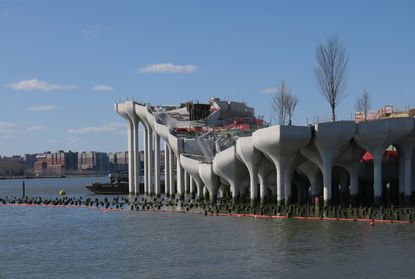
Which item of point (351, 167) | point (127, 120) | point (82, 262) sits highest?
point (127, 120)

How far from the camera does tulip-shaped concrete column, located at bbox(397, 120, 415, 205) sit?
68.9m

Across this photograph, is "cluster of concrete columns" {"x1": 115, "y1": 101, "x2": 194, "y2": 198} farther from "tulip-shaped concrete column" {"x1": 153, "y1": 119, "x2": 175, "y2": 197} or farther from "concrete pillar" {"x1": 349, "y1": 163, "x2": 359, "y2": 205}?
"concrete pillar" {"x1": 349, "y1": 163, "x2": 359, "y2": 205}

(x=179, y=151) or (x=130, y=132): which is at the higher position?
(x=130, y=132)

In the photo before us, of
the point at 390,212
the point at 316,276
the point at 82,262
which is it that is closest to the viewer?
the point at 316,276

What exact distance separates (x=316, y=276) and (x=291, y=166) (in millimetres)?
37939

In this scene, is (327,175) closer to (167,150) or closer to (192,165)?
(192,165)

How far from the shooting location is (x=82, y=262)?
4341cm

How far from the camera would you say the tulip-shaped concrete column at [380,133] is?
65062 millimetres

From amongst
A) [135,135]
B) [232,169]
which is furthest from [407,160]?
[135,135]

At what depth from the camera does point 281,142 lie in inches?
2616

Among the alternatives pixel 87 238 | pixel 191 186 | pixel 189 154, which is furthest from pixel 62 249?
pixel 191 186

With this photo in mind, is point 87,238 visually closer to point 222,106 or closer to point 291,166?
point 291,166

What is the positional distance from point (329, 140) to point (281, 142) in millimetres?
4417

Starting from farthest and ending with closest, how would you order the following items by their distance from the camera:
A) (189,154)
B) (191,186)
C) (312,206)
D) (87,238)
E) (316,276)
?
(191,186) < (189,154) < (312,206) < (87,238) < (316,276)
